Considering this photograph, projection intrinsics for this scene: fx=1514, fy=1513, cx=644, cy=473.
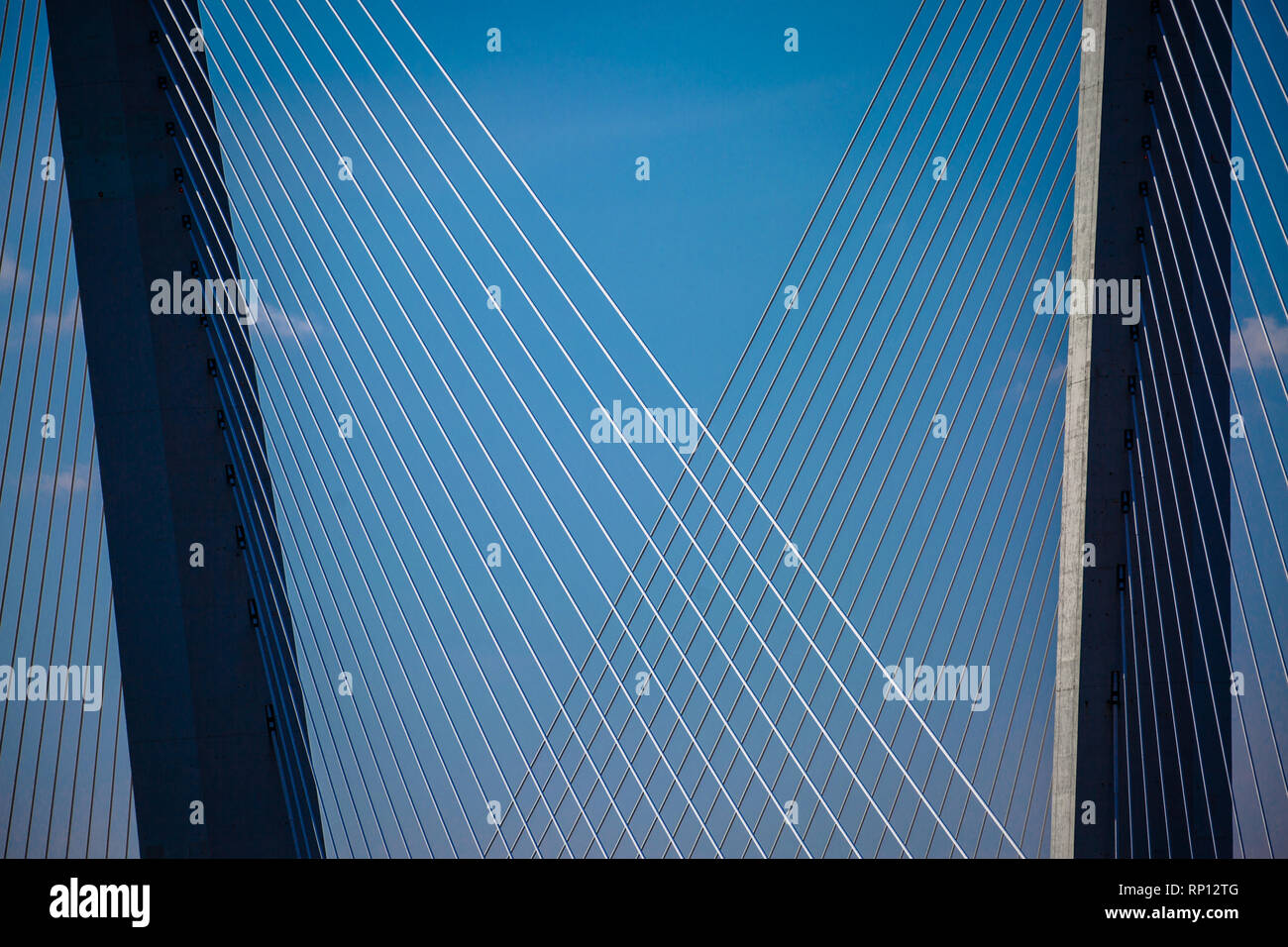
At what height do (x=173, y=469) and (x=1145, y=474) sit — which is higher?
(x=173, y=469)

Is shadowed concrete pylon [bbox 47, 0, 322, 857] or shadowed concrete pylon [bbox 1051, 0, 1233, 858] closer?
shadowed concrete pylon [bbox 1051, 0, 1233, 858]

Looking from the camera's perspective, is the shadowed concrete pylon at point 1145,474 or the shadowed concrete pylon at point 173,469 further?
the shadowed concrete pylon at point 173,469

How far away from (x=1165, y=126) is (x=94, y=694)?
9.52 metres

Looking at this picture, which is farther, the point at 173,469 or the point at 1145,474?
the point at 173,469

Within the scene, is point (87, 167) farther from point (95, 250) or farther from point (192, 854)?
point (192, 854)

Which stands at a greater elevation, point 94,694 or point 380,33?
point 380,33
